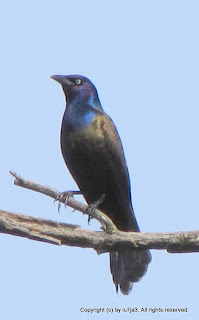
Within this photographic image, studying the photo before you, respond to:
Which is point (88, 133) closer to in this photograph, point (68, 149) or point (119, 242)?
point (68, 149)

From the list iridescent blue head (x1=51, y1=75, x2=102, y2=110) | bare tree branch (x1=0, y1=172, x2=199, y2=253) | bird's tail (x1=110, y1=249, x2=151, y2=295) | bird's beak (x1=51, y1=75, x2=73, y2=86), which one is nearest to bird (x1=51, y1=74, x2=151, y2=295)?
bird's tail (x1=110, y1=249, x2=151, y2=295)

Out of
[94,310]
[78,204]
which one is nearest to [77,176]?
[78,204]

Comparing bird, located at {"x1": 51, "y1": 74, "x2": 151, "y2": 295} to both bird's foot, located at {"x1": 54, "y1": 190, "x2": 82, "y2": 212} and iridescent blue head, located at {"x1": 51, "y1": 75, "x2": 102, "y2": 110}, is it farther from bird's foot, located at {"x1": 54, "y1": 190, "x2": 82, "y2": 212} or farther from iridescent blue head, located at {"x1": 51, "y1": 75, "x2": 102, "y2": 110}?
bird's foot, located at {"x1": 54, "y1": 190, "x2": 82, "y2": 212}

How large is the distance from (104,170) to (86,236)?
6.64 feet

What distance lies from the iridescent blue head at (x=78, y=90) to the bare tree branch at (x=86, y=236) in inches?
92.1

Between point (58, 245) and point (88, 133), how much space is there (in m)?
2.24

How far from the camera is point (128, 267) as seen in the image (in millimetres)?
7914

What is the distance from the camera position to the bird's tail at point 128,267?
780cm

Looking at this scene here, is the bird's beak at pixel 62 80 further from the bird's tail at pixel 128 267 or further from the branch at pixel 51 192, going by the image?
the bird's tail at pixel 128 267

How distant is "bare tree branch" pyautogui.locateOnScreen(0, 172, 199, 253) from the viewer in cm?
593

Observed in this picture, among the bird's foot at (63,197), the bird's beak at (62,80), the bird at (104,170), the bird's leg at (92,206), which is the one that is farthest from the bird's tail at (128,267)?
the bird's beak at (62,80)

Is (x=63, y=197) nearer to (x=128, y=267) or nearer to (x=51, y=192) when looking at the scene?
(x=51, y=192)

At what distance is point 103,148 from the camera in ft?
26.5

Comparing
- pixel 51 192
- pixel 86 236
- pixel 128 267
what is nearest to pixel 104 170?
pixel 128 267
